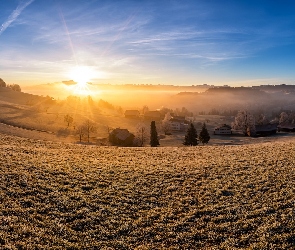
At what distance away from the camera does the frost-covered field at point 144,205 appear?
15812 mm

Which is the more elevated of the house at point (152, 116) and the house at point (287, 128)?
the house at point (152, 116)

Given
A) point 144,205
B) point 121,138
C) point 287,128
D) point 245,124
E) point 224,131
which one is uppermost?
point 245,124

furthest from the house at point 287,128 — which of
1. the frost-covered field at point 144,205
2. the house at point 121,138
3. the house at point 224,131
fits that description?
the frost-covered field at point 144,205

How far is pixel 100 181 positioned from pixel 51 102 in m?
176

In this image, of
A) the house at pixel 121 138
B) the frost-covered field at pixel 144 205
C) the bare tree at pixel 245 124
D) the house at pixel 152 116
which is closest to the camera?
the frost-covered field at pixel 144 205

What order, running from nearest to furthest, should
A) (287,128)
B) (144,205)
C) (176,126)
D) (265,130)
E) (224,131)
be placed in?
1. (144,205)
2. (265,130)
3. (224,131)
4. (287,128)
5. (176,126)

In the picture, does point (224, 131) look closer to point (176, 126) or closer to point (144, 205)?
point (176, 126)

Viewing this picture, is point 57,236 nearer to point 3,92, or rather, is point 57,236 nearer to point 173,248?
point 173,248

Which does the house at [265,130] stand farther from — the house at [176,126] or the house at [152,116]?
the house at [152,116]

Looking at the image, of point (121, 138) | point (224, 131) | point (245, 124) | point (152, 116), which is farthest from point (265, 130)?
point (152, 116)

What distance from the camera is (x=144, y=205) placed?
21.7 meters

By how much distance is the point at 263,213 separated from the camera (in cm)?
1934

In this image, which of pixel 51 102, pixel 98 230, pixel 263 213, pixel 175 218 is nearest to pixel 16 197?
pixel 98 230

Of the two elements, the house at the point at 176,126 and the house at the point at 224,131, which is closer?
the house at the point at 224,131
